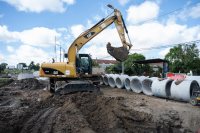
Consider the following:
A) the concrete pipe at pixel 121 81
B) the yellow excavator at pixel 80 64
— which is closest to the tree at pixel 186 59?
the concrete pipe at pixel 121 81

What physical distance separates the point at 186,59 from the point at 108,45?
18.2 meters

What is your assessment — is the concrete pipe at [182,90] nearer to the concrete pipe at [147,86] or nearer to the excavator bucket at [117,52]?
the concrete pipe at [147,86]

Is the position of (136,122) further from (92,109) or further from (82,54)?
(82,54)

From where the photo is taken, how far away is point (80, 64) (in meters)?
9.01

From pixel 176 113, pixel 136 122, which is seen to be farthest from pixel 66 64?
pixel 176 113

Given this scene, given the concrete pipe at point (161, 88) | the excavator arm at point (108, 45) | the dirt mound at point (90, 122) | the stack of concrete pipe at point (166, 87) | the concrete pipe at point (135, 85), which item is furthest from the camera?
the concrete pipe at point (135, 85)

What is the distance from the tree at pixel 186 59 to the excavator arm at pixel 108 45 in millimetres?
17066

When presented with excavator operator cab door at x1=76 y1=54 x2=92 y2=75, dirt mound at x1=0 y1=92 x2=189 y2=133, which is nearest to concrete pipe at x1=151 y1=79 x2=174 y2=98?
dirt mound at x1=0 y1=92 x2=189 y2=133

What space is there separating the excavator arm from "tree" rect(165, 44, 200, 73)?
17.1 m

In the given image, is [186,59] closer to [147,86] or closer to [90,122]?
[147,86]

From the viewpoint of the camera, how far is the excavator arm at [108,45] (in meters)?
9.08

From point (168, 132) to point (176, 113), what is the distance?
1289mm

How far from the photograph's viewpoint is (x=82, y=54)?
975cm

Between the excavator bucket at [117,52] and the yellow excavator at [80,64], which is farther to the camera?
the excavator bucket at [117,52]
